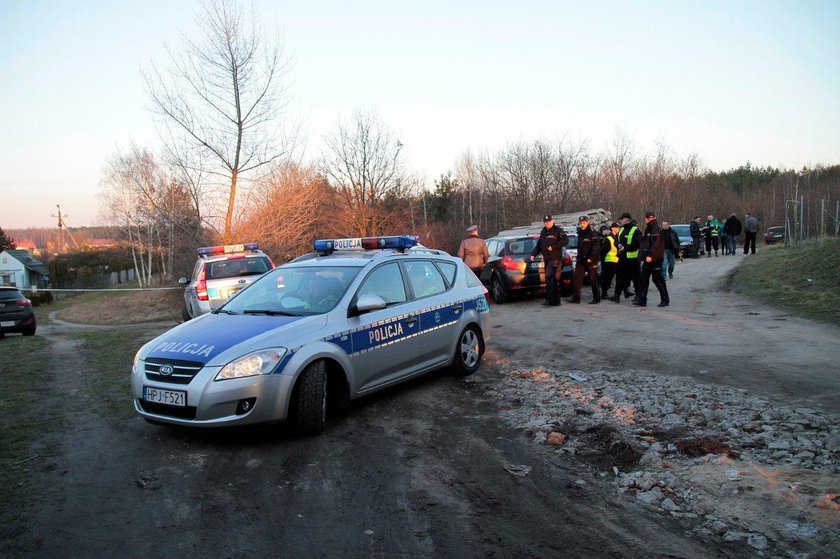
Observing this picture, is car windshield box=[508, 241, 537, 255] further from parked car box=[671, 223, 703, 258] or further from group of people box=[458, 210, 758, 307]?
parked car box=[671, 223, 703, 258]

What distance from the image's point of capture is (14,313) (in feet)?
51.2

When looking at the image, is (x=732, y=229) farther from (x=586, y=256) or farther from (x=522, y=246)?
(x=586, y=256)

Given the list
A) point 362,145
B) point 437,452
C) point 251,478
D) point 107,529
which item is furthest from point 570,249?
point 362,145

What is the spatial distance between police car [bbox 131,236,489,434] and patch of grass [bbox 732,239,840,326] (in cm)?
680

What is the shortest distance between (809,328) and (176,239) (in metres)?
20.5

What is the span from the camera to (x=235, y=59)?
18094mm

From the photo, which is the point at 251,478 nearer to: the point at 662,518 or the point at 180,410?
the point at 180,410

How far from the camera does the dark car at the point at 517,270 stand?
14.4 m

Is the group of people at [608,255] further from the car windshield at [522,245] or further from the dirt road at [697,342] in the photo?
the car windshield at [522,245]

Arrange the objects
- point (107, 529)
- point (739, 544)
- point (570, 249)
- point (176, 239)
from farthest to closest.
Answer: point (176, 239) < point (570, 249) < point (107, 529) < point (739, 544)

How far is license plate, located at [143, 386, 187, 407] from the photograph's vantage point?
4848mm

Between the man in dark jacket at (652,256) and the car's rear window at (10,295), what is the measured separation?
15507 millimetres

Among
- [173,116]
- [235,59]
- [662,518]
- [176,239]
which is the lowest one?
[662,518]

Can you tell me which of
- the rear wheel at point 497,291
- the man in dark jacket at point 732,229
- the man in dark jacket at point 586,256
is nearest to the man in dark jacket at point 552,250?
the man in dark jacket at point 586,256
